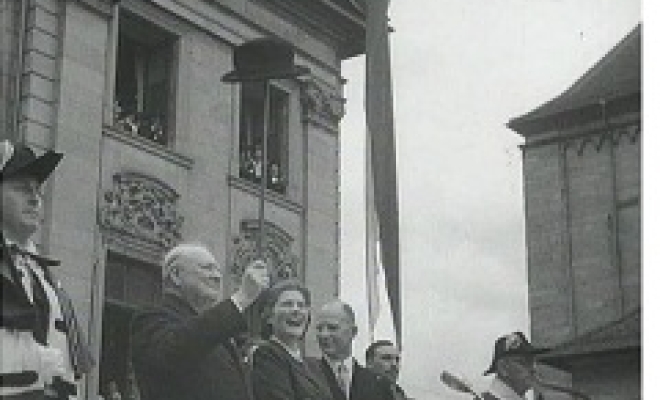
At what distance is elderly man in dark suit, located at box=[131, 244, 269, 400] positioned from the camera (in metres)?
3.17

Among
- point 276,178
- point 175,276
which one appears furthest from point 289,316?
point 276,178

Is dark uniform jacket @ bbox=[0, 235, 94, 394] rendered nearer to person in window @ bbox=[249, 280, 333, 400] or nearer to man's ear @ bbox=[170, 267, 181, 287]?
man's ear @ bbox=[170, 267, 181, 287]

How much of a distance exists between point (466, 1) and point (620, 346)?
375 cm

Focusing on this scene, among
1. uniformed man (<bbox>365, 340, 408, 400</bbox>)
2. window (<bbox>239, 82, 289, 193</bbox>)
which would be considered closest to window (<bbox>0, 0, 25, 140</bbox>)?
window (<bbox>239, 82, 289, 193</bbox>)

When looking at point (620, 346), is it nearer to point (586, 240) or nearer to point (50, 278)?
point (586, 240)

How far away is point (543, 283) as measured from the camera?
42.4 feet

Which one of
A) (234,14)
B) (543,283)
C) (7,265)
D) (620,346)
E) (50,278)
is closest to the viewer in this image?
(7,265)

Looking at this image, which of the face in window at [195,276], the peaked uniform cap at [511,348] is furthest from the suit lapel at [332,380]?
the peaked uniform cap at [511,348]

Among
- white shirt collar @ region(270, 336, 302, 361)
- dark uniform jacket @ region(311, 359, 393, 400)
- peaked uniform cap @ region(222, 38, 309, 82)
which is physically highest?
peaked uniform cap @ region(222, 38, 309, 82)

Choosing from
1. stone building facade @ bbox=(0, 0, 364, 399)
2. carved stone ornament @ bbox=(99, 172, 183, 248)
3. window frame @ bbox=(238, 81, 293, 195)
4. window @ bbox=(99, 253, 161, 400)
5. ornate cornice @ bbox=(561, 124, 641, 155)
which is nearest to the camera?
window @ bbox=(99, 253, 161, 400)

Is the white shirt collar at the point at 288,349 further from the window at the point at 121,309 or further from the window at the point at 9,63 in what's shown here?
the window at the point at 9,63

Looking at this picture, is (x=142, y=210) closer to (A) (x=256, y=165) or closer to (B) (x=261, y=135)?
(A) (x=256, y=165)

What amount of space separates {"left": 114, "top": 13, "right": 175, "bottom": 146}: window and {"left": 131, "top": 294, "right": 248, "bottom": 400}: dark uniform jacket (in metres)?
4.14
